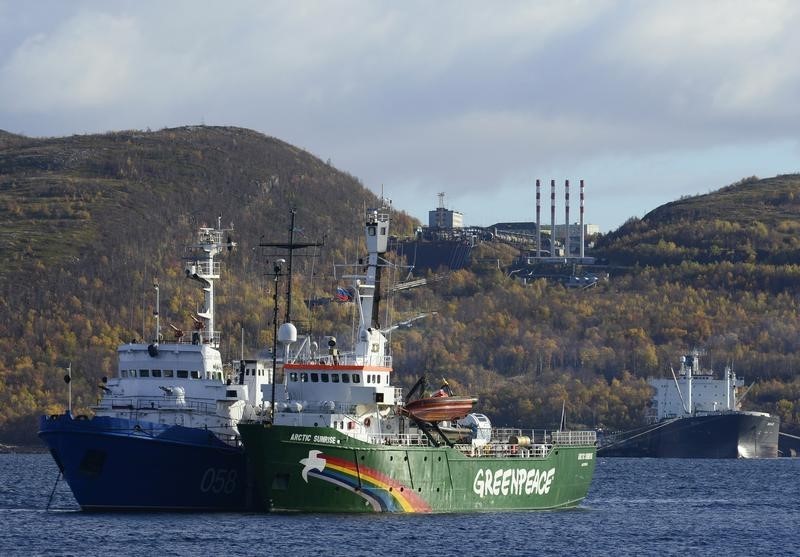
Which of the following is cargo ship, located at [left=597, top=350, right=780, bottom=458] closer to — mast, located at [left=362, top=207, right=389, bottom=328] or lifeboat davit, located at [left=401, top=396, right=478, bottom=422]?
mast, located at [left=362, top=207, right=389, bottom=328]

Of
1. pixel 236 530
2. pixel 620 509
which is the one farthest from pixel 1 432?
pixel 236 530

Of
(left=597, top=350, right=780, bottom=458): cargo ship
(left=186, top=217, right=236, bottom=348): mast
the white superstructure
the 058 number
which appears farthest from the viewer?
(left=597, top=350, right=780, bottom=458): cargo ship

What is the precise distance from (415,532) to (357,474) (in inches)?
160

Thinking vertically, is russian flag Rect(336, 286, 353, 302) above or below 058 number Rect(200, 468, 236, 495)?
above

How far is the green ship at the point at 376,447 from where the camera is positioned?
234 ft

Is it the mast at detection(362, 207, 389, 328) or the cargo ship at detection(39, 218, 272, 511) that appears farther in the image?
the mast at detection(362, 207, 389, 328)

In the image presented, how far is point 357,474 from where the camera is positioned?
72.1m

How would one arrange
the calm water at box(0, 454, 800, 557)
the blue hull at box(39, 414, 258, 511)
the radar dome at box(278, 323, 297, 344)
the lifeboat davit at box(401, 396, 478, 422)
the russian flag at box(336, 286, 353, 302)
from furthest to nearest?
1. the russian flag at box(336, 286, 353, 302)
2. the lifeboat davit at box(401, 396, 478, 422)
3. the radar dome at box(278, 323, 297, 344)
4. the blue hull at box(39, 414, 258, 511)
5. the calm water at box(0, 454, 800, 557)

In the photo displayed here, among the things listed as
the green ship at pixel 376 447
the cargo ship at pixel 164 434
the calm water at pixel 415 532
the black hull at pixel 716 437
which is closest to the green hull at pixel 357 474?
the green ship at pixel 376 447

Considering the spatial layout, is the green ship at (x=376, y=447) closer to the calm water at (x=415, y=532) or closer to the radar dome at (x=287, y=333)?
the radar dome at (x=287, y=333)

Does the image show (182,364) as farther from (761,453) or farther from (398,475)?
(761,453)

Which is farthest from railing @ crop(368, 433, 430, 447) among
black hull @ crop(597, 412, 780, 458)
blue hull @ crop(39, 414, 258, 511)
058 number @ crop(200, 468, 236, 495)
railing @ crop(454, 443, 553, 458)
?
black hull @ crop(597, 412, 780, 458)

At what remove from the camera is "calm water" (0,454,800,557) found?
64.9m

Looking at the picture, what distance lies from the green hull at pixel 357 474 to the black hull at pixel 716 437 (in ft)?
360
